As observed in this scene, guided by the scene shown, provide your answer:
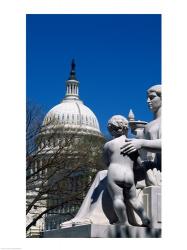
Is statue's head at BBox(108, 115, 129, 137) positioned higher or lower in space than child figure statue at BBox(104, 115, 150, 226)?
higher

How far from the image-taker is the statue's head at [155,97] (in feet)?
28.9

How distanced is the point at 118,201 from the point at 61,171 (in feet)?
70.2

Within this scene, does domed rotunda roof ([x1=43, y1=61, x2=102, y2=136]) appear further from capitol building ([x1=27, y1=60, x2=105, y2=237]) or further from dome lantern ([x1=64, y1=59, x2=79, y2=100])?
capitol building ([x1=27, y1=60, x2=105, y2=237])

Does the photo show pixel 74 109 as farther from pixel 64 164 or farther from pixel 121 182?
pixel 121 182

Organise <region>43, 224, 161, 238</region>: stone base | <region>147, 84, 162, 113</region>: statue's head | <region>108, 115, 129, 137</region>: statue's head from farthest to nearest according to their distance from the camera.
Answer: <region>147, 84, 162, 113</region>: statue's head, <region>108, 115, 129, 137</region>: statue's head, <region>43, 224, 161, 238</region>: stone base

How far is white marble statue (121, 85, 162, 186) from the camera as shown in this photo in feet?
25.7

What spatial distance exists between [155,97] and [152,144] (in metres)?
1.22

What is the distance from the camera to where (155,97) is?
29.1 feet

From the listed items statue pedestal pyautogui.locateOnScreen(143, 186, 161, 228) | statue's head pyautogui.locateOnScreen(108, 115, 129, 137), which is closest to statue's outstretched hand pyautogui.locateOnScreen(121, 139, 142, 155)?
statue's head pyautogui.locateOnScreen(108, 115, 129, 137)

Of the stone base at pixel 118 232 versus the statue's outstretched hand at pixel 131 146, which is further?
the statue's outstretched hand at pixel 131 146

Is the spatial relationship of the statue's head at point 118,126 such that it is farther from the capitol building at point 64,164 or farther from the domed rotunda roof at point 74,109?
the domed rotunda roof at point 74,109

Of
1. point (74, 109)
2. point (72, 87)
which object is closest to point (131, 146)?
point (74, 109)

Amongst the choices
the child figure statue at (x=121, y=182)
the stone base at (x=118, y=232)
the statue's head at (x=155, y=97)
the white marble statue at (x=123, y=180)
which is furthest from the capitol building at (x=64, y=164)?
the stone base at (x=118, y=232)
